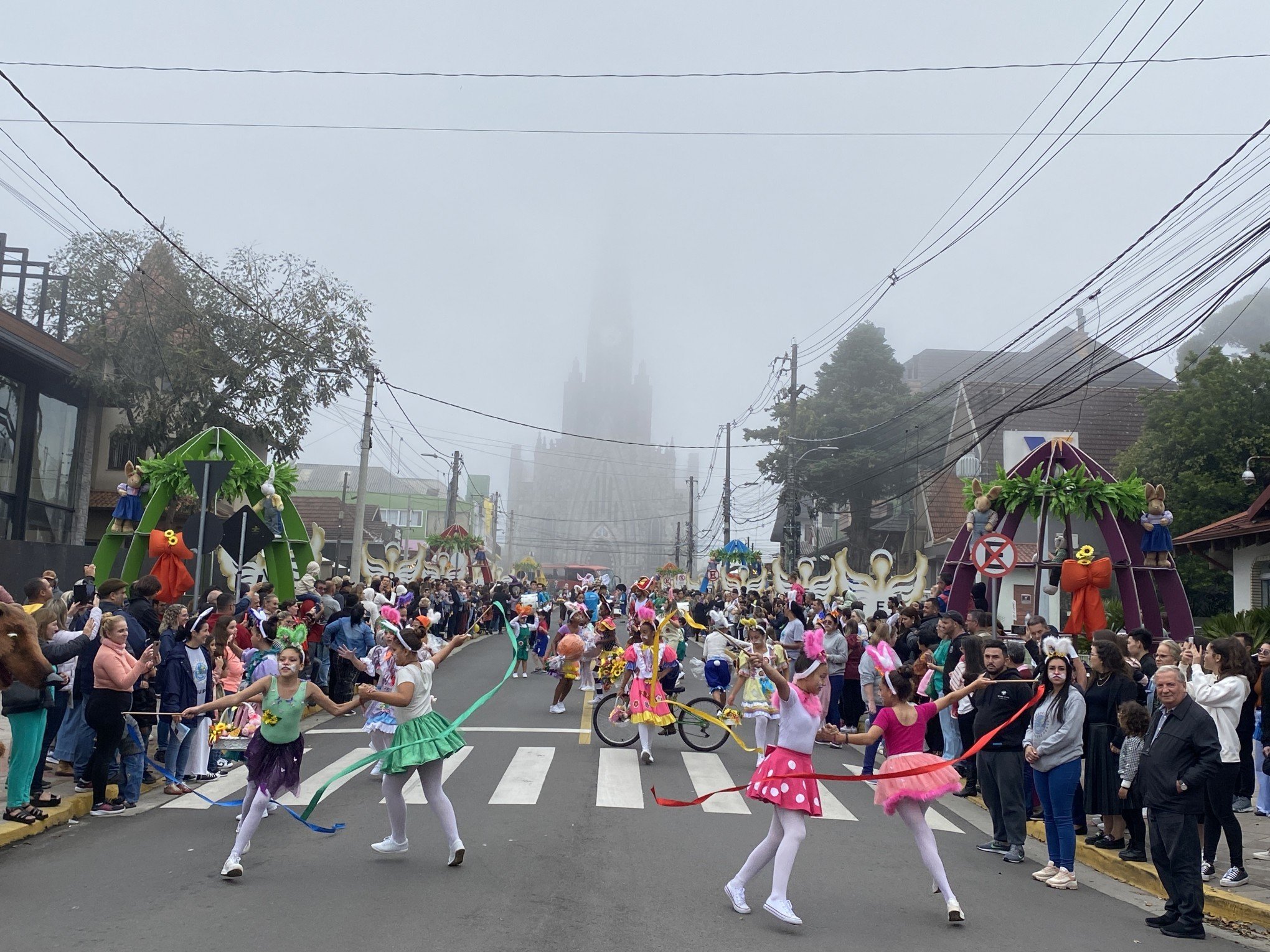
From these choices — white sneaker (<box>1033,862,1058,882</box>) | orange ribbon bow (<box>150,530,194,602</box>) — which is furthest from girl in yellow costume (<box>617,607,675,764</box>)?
orange ribbon bow (<box>150,530,194,602</box>)

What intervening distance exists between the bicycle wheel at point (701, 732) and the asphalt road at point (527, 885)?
2.98 m

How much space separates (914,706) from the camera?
25.5 feet

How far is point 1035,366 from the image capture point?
5878 centimetres

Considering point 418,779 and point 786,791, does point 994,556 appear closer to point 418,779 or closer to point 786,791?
point 418,779

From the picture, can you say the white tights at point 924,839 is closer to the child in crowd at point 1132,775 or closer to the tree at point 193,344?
the child in crowd at point 1132,775

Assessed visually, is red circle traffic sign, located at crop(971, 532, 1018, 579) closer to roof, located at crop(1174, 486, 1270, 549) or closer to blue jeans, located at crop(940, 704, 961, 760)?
blue jeans, located at crop(940, 704, 961, 760)

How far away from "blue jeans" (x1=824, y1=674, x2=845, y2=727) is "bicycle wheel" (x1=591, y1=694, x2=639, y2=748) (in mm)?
3186

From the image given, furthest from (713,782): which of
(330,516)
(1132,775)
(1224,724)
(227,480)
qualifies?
(330,516)

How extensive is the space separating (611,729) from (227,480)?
23.8ft

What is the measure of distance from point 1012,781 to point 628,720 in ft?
18.8

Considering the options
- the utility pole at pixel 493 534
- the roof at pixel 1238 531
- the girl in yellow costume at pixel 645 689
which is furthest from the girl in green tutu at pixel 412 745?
the utility pole at pixel 493 534

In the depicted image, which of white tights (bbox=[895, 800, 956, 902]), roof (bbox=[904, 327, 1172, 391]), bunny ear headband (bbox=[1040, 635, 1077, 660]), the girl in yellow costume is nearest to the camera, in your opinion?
white tights (bbox=[895, 800, 956, 902])

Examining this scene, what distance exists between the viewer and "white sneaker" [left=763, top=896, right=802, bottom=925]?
6871mm

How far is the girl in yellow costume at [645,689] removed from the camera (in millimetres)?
13242
